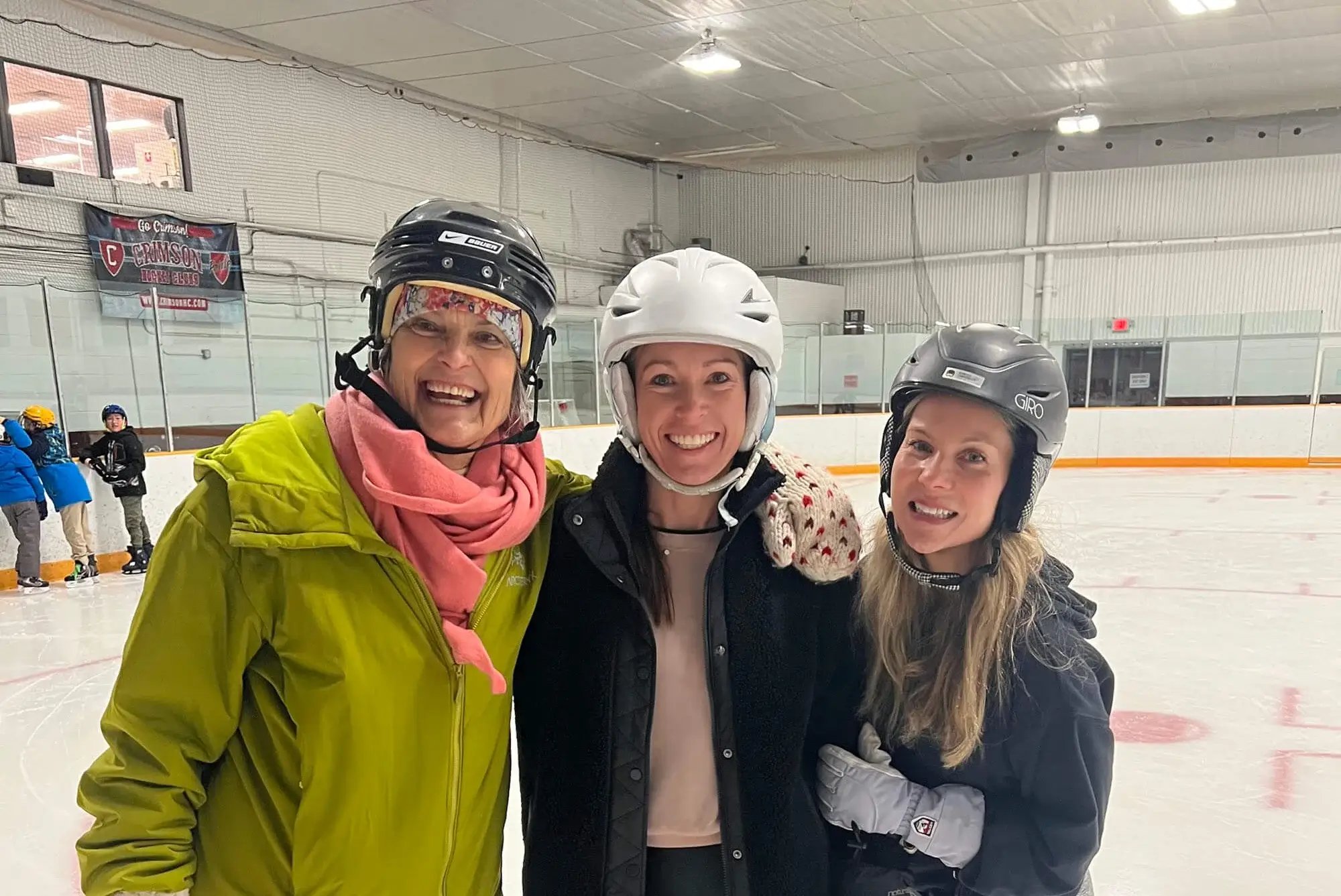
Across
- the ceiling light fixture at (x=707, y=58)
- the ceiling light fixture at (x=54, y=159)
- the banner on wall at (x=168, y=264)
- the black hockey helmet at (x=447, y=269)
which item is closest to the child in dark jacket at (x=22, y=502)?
the banner on wall at (x=168, y=264)

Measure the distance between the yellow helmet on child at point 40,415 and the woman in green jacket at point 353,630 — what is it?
632 cm

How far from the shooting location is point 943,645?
142cm

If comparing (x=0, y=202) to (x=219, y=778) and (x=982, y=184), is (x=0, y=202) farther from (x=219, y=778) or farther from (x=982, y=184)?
(x=982, y=184)

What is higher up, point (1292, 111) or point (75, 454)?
point (1292, 111)

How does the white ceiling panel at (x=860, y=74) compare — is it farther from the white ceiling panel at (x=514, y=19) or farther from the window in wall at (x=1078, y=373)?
the window in wall at (x=1078, y=373)

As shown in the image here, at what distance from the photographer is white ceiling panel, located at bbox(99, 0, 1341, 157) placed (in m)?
8.34

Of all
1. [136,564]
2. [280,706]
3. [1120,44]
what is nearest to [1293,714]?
[280,706]

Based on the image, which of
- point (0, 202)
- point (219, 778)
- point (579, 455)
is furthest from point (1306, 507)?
point (0, 202)

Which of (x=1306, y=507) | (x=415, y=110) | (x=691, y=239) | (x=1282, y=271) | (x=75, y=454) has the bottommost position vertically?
(x=1306, y=507)

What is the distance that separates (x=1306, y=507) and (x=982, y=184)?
8013 mm

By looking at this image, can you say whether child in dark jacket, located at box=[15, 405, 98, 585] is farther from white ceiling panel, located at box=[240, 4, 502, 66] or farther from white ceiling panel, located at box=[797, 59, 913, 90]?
white ceiling panel, located at box=[797, 59, 913, 90]

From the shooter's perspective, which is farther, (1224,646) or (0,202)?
(0,202)

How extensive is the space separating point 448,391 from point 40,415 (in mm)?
6472

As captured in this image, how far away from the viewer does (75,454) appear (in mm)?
6406
